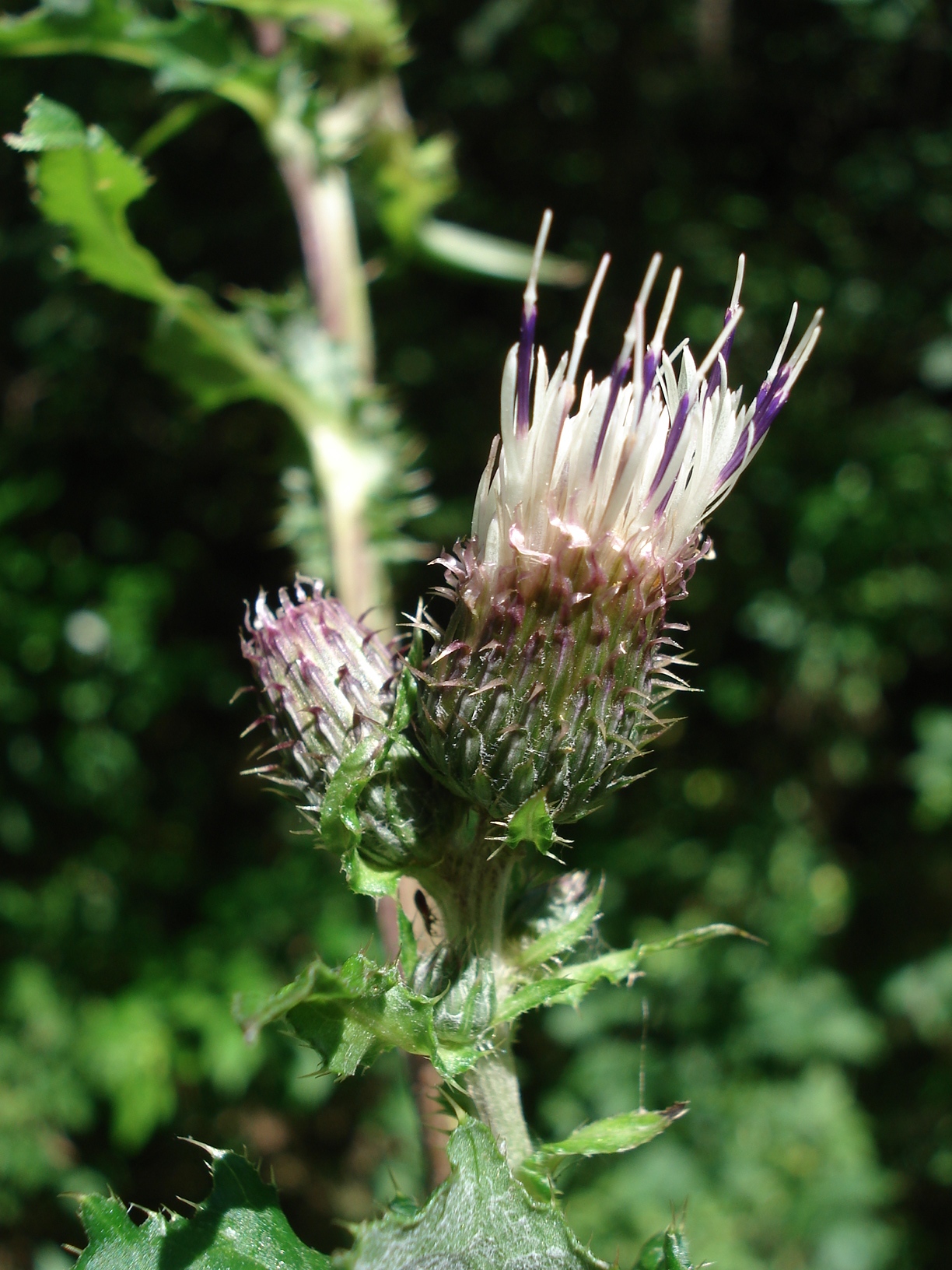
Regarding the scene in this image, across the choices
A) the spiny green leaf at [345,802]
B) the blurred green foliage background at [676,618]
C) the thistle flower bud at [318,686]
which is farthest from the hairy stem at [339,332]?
the spiny green leaf at [345,802]

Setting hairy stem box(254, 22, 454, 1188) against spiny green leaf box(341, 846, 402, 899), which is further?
hairy stem box(254, 22, 454, 1188)

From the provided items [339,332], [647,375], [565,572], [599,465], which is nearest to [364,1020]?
[565,572]

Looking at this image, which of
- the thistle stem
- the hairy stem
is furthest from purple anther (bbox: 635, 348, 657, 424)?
the hairy stem

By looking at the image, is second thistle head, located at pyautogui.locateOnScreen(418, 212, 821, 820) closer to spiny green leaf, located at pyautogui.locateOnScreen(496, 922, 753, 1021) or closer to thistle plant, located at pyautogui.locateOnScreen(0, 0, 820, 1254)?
thistle plant, located at pyautogui.locateOnScreen(0, 0, 820, 1254)

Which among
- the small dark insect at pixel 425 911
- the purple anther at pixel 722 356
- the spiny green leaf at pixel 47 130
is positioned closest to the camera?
the purple anther at pixel 722 356

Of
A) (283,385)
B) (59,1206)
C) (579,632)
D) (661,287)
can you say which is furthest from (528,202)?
(59,1206)

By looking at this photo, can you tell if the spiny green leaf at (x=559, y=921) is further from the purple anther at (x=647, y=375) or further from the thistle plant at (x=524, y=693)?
the purple anther at (x=647, y=375)

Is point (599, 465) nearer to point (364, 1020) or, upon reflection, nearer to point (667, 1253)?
point (364, 1020)
